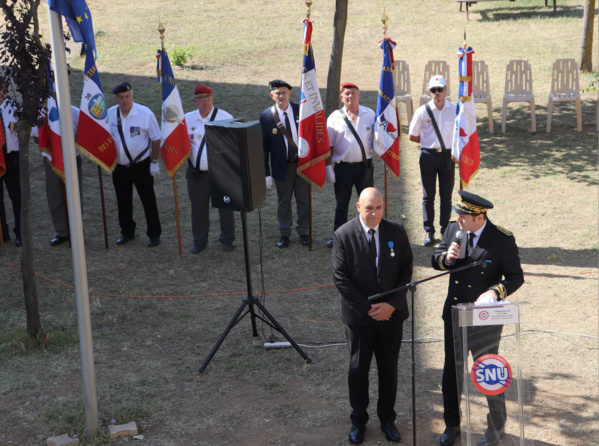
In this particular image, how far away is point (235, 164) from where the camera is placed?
6.56 meters

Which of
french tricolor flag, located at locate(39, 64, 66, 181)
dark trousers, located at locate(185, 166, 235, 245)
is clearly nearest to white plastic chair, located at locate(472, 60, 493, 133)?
dark trousers, located at locate(185, 166, 235, 245)

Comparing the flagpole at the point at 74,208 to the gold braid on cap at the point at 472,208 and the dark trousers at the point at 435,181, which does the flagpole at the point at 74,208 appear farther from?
the dark trousers at the point at 435,181

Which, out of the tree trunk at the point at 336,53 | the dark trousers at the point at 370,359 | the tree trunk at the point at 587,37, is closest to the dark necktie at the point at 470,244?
the dark trousers at the point at 370,359

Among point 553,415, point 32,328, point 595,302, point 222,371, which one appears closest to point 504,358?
point 553,415

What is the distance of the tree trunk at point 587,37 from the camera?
1530 cm

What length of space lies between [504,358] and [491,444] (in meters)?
0.60

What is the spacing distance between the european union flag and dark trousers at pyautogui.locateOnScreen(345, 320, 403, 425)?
3.08 meters

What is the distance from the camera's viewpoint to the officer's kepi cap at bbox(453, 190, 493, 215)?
16.6 feet

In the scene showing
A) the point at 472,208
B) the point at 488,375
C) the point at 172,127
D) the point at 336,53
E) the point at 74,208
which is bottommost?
the point at 488,375

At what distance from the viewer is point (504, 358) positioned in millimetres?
4613

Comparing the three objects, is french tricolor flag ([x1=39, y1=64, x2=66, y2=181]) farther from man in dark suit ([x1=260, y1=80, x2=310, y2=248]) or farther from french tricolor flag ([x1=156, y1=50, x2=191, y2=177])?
man in dark suit ([x1=260, y1=80, x2=310, y2=248])

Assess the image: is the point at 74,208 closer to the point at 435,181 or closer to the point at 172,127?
the point at 172,127

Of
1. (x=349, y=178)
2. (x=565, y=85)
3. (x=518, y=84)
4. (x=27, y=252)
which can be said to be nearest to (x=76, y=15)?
(x=27, y=252)

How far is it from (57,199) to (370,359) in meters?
5.87
